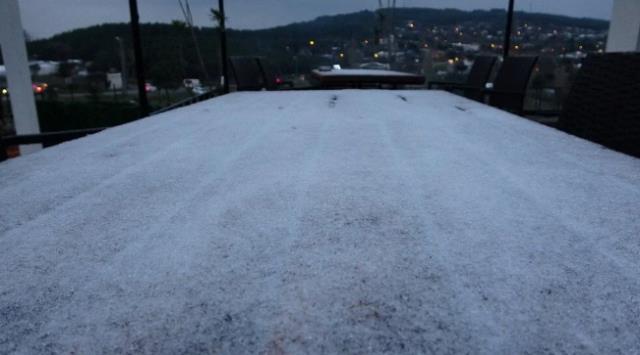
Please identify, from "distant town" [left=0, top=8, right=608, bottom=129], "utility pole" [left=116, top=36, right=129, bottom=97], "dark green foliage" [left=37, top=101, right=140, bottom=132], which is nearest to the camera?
"distant town" [left=0, top=8, right=608, bottom=129]

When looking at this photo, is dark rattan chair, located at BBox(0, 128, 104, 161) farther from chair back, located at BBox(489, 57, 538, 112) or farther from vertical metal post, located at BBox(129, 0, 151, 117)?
chair back, located at BBox(489, 57, 538, 112)

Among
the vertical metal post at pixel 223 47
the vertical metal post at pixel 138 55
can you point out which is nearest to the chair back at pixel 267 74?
the vertical metal post at pixel 223 47

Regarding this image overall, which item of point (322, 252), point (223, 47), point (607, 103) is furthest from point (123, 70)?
point (322, 252)

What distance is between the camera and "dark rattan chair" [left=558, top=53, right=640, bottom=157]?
4.00 ft

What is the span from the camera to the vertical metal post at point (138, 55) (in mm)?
3033

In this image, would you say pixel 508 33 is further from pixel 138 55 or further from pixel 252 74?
→ pixel 138 55

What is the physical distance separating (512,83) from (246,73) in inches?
93.0

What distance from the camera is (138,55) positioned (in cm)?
314

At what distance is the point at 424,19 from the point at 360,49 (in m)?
14.6

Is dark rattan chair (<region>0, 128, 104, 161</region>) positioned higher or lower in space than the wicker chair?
lower

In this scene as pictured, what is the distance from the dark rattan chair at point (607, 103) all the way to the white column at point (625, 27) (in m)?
3.68

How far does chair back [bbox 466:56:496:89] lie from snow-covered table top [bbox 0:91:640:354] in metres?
2.39

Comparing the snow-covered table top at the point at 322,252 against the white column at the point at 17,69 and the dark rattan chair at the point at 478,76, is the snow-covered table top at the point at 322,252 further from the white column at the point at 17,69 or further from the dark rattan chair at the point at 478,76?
the white column at the point at 17,69

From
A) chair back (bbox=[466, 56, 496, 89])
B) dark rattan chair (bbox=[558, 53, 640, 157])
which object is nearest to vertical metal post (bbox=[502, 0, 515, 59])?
chair back (bbox=[466, 56, 496, 89])
